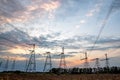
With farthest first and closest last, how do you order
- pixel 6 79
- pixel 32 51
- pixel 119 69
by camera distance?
1. pixel 119 69
2. pixel 32 51
3. pixel 6 79

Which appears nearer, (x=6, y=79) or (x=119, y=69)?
(x=6, y=79)

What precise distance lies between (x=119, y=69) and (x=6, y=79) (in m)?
164

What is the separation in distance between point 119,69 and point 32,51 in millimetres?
114473

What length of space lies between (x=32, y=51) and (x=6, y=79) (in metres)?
61.5

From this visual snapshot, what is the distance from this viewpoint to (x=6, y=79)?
5253 cm

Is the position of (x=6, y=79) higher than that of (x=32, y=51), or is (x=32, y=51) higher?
(x=32, y=51)

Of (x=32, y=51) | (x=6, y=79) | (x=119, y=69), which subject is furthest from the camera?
(x=119, y=69)

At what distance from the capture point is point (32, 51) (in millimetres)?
113938

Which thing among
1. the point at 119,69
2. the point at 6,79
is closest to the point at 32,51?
the point at 6,79

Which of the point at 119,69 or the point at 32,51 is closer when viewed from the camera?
the point at 32,51

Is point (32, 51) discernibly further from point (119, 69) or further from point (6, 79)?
point (119, 69)

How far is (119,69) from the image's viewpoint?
198m
